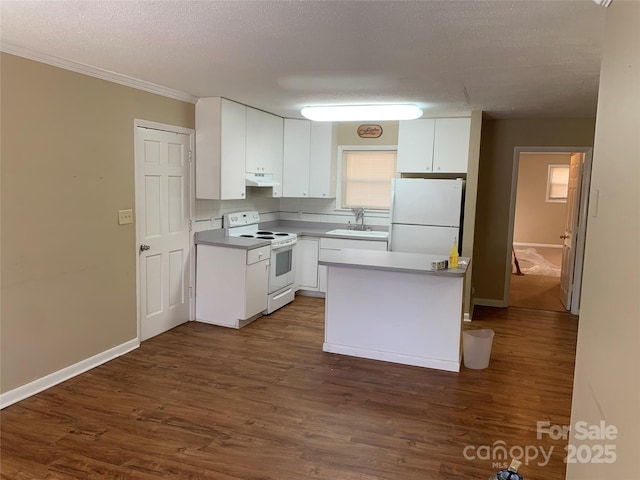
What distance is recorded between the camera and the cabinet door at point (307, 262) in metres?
6.20

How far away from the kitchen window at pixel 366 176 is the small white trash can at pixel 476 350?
2.76 meters

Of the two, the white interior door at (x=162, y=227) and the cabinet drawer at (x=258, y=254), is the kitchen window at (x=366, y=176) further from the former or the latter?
the white interior door at (x=162, y=227)

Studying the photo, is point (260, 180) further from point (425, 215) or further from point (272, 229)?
point (425, 215)

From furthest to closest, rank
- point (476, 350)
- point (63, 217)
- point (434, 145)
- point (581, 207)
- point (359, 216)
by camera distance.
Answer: point (359, 216), point (581, 207), point (434, 145), point (476, 350), point (63, 217)

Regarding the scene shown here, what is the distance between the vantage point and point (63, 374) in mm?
3559

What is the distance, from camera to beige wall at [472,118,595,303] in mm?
5730

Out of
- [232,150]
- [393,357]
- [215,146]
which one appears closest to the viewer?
[393,357]

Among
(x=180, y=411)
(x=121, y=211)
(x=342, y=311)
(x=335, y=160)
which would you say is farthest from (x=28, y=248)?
(x=335, y=160)

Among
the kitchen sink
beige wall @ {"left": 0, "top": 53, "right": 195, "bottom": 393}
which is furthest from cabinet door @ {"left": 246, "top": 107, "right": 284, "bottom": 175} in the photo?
beige wall @ {"left": 0, "top": 53, "right": 195, "bottom": 393}

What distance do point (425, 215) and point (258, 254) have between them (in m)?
1.94

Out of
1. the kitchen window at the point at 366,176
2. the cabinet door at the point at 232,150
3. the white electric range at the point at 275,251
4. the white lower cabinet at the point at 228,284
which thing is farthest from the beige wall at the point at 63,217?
the kitchen window at the point at 366,176

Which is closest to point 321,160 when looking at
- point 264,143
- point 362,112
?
point 264,143

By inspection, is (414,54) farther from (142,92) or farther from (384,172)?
(384,172)

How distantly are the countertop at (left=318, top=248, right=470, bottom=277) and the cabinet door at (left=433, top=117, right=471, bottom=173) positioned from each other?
5.37 feet
